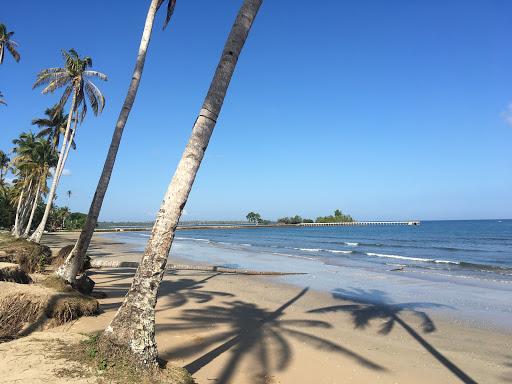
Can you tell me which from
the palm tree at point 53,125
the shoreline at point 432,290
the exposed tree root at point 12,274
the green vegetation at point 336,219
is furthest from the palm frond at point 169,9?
the green vegetation at point 336,219

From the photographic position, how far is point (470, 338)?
27.4 ft

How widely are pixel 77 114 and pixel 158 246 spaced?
905 inches

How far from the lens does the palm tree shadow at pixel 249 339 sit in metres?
6.11

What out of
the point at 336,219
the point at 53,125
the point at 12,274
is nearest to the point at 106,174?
the point at 12,274

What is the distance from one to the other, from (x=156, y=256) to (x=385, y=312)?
27.6ft

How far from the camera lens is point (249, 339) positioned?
7.34 metres

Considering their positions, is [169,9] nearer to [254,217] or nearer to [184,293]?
[184,293]

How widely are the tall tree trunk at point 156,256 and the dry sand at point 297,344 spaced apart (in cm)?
61

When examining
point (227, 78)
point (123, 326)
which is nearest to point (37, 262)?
point (123, 326)

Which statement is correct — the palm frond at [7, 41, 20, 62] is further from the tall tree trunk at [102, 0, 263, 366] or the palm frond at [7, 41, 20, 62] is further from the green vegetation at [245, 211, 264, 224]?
the green vegetation at [245, 211, 264, 224]

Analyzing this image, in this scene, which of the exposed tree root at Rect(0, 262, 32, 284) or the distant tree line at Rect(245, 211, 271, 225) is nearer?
the exposed tree root at Rect(0, 262, 32, 284)

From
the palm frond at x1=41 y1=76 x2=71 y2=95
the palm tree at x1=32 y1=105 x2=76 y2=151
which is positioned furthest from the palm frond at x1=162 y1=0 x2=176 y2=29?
the palm tree at x1=32 y1=105 x2=76 y2=151

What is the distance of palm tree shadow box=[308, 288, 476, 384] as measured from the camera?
7055 millimetres

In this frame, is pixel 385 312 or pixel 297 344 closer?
pixel 297 344
